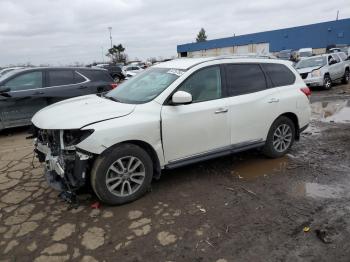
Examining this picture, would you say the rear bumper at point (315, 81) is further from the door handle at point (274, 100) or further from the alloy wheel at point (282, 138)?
the door handle at point (274, 100)

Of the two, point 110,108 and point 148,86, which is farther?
point 148,86

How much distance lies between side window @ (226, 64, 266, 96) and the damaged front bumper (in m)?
2.40

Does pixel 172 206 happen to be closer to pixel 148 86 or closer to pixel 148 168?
pixel 148 168

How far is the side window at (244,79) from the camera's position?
502 centimetres

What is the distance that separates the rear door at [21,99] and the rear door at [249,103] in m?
5.28

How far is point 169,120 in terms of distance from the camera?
14.1ft

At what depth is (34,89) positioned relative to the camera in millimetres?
→ 8219

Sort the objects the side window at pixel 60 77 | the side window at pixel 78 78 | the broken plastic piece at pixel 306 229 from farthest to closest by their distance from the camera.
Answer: the side window at pixel 78 78, the side window at pixel 60 77, the broken plastic piece at pixel 306 229

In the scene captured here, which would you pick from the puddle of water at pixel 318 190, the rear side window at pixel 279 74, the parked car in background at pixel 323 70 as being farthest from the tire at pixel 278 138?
the parked car in background at pixel 323 70

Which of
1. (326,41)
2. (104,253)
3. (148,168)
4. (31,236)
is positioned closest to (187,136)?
(148,168)

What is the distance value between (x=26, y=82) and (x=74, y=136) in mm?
5149

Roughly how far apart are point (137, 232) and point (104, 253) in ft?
1.49

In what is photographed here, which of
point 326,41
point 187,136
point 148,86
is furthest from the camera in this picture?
point 326,41

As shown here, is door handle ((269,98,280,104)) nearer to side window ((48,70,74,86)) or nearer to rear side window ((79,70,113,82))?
rear side window ((79,70,113,82))
